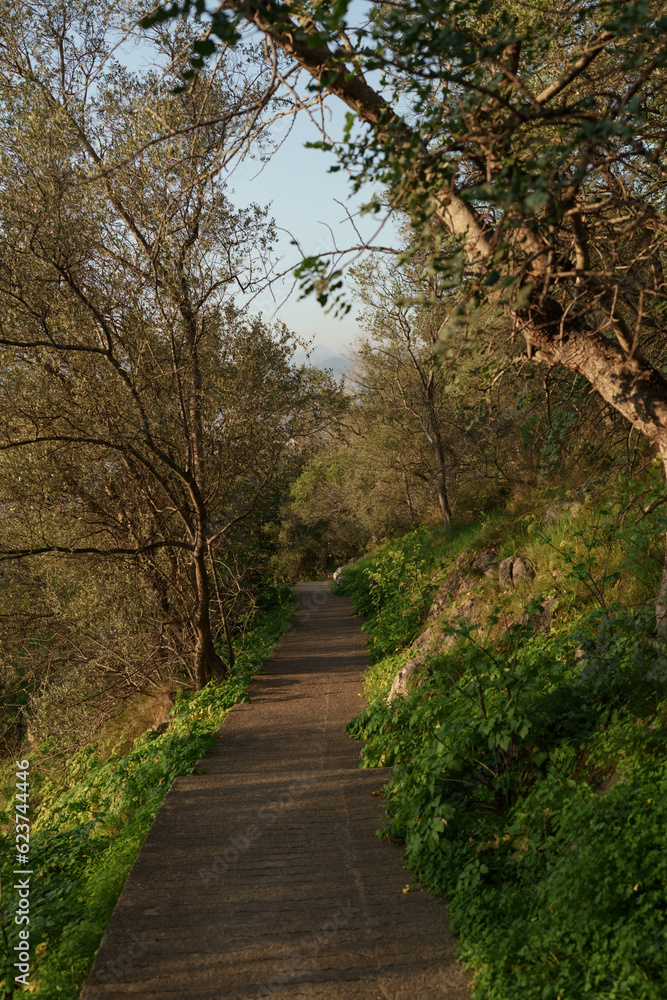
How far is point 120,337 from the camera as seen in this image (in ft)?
34.6

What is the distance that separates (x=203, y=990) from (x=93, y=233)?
9.64m

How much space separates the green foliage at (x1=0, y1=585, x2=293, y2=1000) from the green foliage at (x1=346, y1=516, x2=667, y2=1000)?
235 centimetres

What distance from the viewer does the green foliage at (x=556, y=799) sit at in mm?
3496

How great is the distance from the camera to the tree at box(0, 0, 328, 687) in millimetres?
9359

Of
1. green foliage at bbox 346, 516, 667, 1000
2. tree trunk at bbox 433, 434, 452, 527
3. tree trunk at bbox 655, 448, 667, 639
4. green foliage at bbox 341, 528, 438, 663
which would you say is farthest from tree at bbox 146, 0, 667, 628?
tree trunk at bbox 433, 434, 452, 527

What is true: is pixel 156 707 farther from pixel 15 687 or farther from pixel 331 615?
pixel 331 615


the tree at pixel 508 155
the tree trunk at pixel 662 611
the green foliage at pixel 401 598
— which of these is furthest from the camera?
the green foliage at pixel 401 598

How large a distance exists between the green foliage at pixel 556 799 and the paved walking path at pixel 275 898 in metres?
0.29

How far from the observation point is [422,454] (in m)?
22.2

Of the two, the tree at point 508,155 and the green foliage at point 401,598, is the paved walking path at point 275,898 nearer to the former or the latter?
the tree at point 508,155

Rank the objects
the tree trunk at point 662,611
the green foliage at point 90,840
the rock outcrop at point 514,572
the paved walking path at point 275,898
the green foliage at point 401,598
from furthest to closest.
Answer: the green foliage at point 401,598
the rock outcrop at point 514,572
the tree trunk at point 662,611
the green foliage at point 90,840
the paved walking path at point 275,898

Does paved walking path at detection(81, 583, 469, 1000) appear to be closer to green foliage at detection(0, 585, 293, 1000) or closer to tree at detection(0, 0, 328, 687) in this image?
green foliage at detection(0, 585, 293, 1000)

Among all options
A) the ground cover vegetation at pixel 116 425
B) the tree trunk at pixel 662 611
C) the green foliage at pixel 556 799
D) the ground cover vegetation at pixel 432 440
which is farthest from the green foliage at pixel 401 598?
the tree trunk at pixel 662 611

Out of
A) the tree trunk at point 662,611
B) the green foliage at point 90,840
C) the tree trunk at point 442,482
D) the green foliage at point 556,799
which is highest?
the tree trunk at point 442,482
